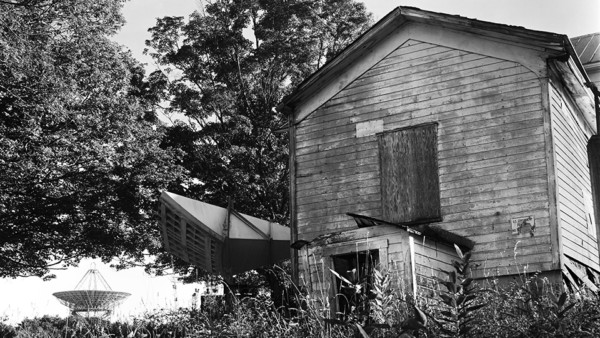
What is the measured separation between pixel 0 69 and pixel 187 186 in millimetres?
8015

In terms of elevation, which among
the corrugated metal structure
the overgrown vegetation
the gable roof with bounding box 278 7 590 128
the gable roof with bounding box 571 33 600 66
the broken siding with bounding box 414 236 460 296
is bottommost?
the overgrown vegetation

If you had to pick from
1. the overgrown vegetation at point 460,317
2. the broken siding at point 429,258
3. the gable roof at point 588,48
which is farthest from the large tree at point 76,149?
the overgrown vegetation at point 460,317

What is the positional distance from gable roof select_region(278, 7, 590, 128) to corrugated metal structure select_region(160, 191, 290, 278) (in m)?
3.02

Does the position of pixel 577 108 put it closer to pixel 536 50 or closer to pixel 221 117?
pixel 536 50

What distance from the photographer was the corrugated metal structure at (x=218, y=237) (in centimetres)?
1900

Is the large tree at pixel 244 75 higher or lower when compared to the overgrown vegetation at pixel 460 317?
higher

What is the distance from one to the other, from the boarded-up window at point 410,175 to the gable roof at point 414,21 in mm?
1946

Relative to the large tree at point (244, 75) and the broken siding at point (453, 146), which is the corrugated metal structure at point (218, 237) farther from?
the large tree at point (244, 75)

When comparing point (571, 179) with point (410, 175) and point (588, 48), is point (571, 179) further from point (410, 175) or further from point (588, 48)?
point (588, 48)

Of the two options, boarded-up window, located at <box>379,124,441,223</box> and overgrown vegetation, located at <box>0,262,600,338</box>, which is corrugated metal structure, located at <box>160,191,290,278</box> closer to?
boarded-up window, located at <box>379,124,441,223</box>

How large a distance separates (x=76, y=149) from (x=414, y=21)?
14.3 metres

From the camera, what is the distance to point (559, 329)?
5.10m

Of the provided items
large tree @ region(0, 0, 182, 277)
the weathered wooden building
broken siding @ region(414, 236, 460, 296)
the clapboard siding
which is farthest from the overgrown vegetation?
large tree @ region(0, 0, 182, 277)

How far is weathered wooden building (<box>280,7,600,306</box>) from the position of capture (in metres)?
15.2
